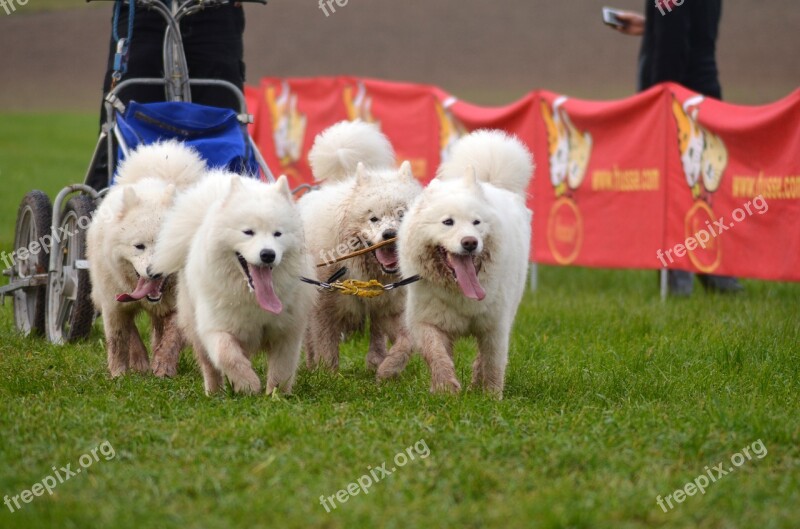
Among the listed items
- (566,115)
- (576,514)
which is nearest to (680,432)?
(576,514)

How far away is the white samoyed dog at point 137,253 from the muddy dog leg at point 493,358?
1916mm

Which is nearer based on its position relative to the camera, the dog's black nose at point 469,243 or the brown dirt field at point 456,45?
the dog's black nose at point 469,243

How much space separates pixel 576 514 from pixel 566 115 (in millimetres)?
8097

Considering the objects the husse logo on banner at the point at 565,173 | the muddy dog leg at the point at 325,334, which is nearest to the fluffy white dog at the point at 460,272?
the muddy dog leg at the point at 325,334

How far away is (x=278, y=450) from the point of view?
4695 mm

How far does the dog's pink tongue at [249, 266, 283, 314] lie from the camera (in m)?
5.67

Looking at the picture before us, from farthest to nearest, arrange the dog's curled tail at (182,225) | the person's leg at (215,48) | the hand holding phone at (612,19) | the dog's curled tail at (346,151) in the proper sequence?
the hand holding phone at (612,19)
the person's leg at (215,48)
the dog's curled tail at (346,151)
the dog's curled tail at (182,225)

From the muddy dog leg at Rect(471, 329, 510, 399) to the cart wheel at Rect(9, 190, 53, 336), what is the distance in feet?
11.4

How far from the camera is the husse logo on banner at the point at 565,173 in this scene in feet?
37.2

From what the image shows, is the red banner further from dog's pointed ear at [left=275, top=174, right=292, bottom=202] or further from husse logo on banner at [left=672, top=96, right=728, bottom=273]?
dog's pointed ear at [left=275, top=174, right=292, bottom=202]

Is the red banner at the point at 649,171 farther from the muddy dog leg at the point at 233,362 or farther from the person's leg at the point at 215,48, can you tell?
the muddy dog leg at the point at 233,362

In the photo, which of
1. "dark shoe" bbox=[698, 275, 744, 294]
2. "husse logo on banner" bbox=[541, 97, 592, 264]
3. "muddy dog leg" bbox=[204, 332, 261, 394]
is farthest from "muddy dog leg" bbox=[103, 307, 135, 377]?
"dark shoe" bbox=[698, 275, 744, 294]

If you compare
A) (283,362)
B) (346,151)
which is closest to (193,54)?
(346,151)

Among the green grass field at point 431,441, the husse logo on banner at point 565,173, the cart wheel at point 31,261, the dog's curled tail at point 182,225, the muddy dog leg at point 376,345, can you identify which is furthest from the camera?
the husse logo on banner at point 565,173
